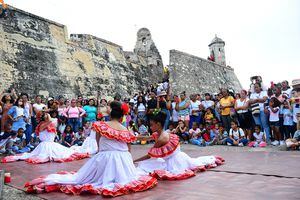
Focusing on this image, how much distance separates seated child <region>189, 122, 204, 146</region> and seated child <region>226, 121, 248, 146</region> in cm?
98

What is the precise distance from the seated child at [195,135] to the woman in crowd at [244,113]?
4.93 feet

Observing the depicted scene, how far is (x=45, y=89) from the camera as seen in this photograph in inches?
589

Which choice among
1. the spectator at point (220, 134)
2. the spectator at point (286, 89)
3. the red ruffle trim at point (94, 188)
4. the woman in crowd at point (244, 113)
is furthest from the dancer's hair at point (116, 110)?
the spectator at point (286, 89)

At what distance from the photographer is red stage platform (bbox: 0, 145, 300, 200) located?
3514 millimetres

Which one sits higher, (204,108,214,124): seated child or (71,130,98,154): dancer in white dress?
(204,108,214,124): seated child

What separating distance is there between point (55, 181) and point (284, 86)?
25.3 ft

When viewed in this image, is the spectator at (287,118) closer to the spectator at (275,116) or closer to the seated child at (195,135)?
the spectator at (275,116)

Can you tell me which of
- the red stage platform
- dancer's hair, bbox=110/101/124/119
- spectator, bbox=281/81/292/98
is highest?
spectator, bbox=281/81/292/98

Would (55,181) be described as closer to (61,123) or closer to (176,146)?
(176,146)

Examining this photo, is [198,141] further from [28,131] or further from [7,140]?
[7,140]

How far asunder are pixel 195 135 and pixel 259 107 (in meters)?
2.45

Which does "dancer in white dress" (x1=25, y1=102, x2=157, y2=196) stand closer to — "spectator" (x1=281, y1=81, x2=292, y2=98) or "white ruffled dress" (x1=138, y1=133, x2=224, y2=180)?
"white ruffled dress" (x1=138, y1=133, x2=224, y2=180)

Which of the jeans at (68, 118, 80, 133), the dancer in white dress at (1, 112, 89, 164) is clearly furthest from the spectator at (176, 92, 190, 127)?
the dancer in white dress at (1, 112, 89, 164)

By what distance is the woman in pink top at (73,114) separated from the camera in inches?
428
